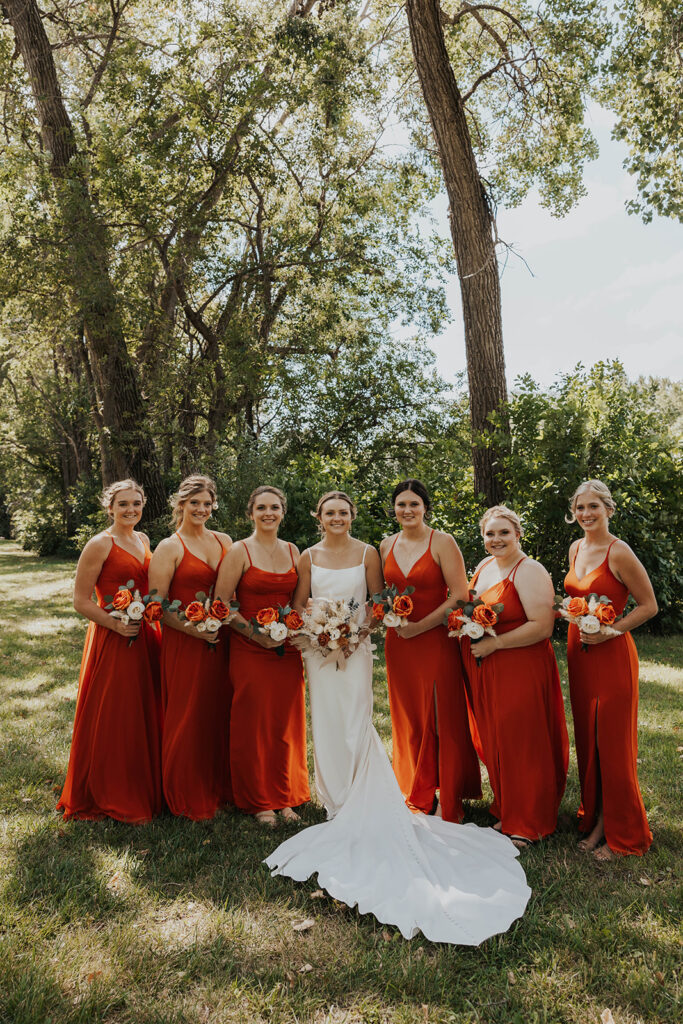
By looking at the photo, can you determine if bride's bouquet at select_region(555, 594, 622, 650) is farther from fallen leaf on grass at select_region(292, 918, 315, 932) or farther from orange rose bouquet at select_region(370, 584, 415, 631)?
fallen leaf on grass at select_region(292, 918, 315, 932)

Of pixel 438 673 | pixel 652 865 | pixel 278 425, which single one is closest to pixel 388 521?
pixel 278 425

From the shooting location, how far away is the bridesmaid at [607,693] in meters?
4.77

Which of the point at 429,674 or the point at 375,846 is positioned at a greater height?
the point at 429,674

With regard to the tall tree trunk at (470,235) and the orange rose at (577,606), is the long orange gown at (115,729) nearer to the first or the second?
the orange rose at (577,606)

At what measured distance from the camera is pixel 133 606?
5.29 meters

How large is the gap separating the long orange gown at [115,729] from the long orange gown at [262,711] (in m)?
0.65

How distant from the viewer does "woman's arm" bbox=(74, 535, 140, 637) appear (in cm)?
545

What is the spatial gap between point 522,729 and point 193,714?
2420 millimetres

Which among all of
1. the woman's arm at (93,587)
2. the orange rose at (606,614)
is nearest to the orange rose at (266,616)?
the woman's arm at (93,587)

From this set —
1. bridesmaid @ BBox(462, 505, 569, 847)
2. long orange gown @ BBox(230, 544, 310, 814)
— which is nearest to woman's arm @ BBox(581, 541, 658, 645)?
bridesmaid @ BBox(462, 505, 569, 847)

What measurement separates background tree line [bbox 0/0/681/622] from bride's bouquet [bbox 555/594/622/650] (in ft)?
20.9

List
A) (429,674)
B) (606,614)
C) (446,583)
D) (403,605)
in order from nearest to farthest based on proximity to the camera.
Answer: (606,614) → (403,605) → (429,674) → (446,583)

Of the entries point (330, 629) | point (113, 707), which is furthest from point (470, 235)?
point (113, 707)

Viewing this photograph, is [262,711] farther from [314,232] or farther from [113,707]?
[314,232]
